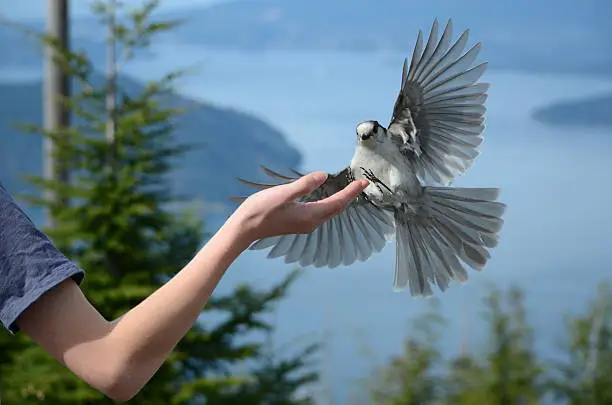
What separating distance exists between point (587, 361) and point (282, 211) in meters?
1.76

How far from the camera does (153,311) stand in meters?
0.57

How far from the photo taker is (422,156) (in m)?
0.70

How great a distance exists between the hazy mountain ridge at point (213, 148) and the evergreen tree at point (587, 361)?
3.09 feet

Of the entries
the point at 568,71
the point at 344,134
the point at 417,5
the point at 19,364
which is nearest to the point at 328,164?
the point at 344,134

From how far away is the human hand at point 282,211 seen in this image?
0.58 meters

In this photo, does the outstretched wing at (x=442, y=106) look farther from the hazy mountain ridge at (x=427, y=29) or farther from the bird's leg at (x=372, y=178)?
the hazy mountain ridge at (x=427, y=29)

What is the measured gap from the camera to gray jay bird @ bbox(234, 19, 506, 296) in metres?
0.66

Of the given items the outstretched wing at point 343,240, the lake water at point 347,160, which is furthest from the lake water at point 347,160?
the outstretched wing at point 343,240

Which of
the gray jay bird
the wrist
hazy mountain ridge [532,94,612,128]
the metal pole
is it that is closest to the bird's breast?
the gray jay bird

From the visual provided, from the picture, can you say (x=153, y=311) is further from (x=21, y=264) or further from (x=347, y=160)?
(x=347, y=160)

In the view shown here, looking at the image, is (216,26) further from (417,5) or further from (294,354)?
(294,354)

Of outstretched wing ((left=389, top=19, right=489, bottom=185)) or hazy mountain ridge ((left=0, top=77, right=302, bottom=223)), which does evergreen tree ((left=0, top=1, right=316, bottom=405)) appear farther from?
outstretched wing ((left=389, top=19, right=489, bottom=185))

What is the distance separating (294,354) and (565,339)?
64 centimetres

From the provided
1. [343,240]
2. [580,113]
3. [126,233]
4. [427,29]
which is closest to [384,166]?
[343,240]
